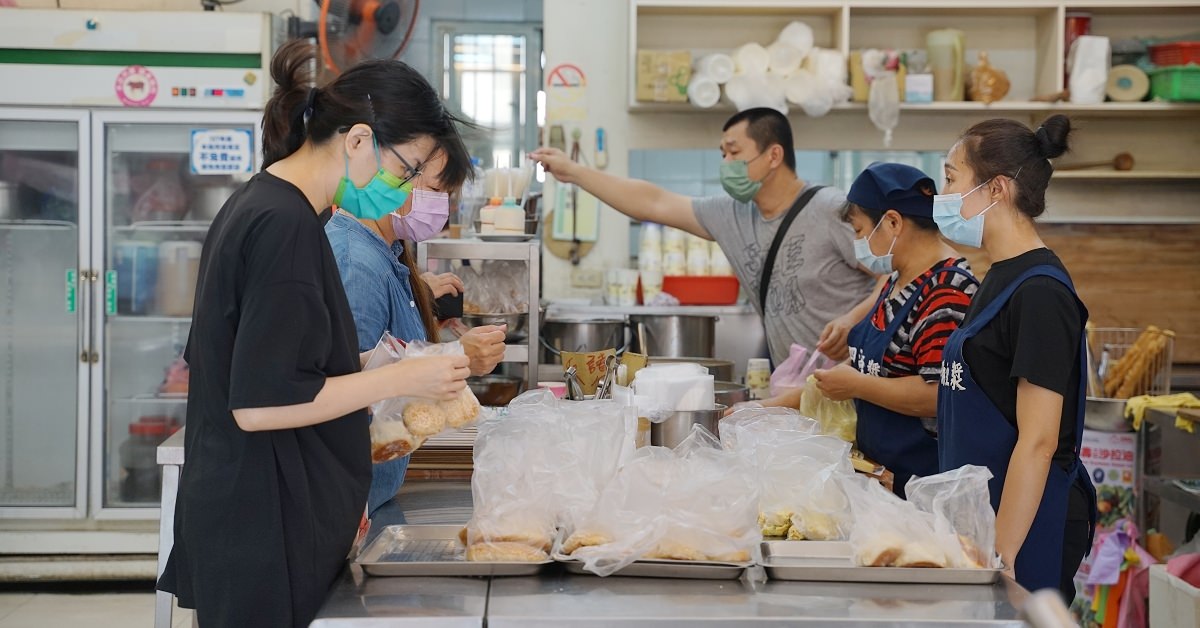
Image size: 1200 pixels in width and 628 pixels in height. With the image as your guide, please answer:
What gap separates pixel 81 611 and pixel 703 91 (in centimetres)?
351

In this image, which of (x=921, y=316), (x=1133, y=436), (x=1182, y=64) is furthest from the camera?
(x=1182, y=64)

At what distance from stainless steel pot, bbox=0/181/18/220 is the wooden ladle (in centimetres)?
489

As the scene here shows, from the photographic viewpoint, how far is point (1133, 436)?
4062mm

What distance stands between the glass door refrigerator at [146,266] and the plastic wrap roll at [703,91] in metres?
1.98

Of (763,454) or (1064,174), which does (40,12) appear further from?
(1064,174)

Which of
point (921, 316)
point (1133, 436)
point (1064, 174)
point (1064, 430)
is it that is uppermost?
point (1064, 174)

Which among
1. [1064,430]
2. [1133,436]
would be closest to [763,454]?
[1064,430]

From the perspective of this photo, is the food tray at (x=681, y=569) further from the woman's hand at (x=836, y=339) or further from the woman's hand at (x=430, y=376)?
the woman's hand at (x=836, y=339)

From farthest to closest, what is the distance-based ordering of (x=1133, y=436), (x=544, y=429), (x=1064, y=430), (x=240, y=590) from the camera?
(x=1133, y=436) → (x=1064, y=430) → (x=544, y=429) → (x=240, y=590)

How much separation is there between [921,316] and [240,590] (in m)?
1.71

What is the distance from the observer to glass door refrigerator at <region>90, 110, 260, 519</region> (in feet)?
16.0

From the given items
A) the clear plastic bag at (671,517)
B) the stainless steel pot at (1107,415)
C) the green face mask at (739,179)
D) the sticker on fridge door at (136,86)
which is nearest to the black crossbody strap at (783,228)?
the green face mask at (739,179)

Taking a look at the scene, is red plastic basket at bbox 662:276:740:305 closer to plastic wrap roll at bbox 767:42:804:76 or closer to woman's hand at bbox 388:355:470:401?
plastic wrap roll at bbox 767:42:804:76

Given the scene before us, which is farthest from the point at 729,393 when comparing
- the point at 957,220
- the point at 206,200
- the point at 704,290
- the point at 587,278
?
the point at 206,200
